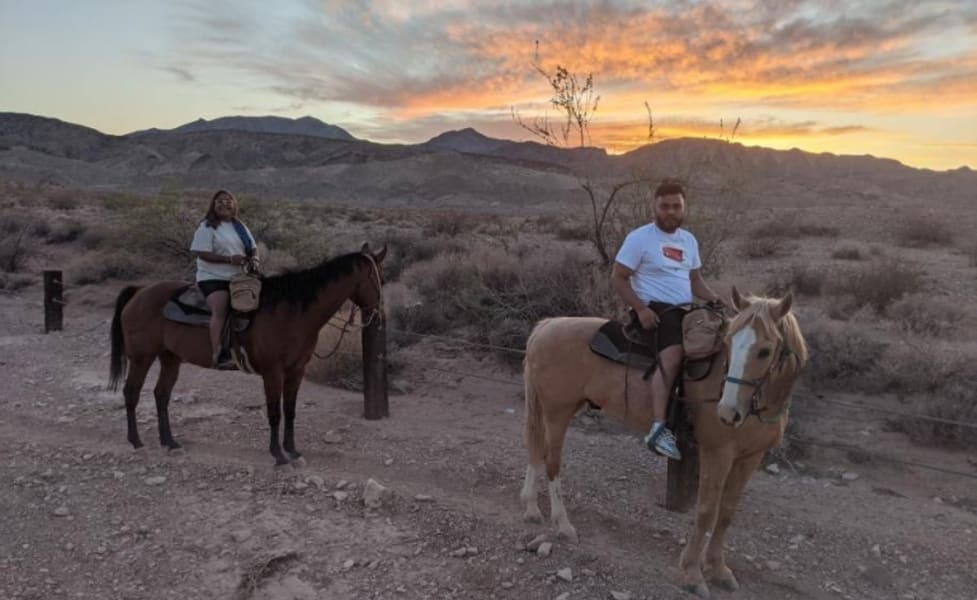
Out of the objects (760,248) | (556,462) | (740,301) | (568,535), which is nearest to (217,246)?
(556,462)

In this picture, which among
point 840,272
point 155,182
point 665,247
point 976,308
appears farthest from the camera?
point 155,182

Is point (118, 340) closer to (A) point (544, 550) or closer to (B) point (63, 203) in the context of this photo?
(A) point (544, 550)

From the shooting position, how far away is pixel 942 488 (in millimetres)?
6238

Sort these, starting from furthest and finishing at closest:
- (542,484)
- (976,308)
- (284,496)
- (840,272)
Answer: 1. (840,272)
2. (976,308)
3. (542,484)
4. (284,496)

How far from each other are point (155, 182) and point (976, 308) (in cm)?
9291

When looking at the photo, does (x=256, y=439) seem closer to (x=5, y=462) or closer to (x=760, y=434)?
(x=5, y=462)

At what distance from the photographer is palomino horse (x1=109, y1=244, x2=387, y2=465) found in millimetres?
6387

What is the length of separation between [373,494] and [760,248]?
16.4 m

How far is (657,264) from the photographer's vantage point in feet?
15.2

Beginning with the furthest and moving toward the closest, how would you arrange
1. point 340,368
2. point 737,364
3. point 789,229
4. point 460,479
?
point 789,229
point 340,368
point 460,479
point 737,364

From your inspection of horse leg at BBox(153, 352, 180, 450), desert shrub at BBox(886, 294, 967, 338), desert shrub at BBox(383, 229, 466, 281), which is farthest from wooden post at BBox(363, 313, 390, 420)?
desert shrub at BBox(383, 229, 466, 281)

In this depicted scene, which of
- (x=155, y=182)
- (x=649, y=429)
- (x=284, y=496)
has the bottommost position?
(x=284, y=496)

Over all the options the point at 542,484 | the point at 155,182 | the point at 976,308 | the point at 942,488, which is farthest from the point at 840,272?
the point at 155,182

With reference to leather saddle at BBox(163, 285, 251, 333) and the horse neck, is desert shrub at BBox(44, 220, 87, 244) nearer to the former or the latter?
leather saddle at BBox(163, 285, 251, 333)
